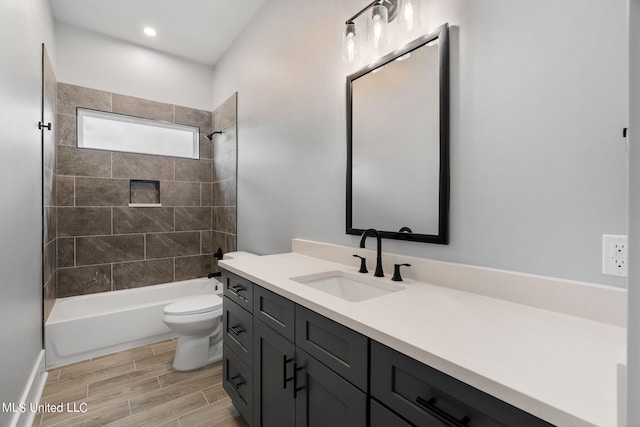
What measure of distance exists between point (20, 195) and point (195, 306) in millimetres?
1258

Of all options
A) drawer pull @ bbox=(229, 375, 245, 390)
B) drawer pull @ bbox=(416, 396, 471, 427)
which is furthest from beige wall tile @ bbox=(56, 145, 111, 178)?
drawer pull @ bbox=(416, 396, 471, 427)

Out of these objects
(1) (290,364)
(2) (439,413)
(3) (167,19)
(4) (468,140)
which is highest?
(3) (167,19)

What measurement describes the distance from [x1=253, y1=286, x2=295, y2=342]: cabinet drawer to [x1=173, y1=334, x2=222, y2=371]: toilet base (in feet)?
3.83

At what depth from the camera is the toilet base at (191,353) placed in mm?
2260

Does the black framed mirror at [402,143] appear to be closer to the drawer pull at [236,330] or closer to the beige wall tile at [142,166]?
the drawer pull at [236,330]

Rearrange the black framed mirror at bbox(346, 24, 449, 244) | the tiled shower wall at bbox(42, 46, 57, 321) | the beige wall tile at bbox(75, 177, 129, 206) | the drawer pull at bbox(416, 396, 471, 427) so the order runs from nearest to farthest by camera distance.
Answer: the drawer pull at bbox(416, 396, 471, 427)
the black framed mirror at bbox(346, 24, 449, 244)
the tiled shower wall at bbox(42, 46, 57, 321)
the beige wall tile at bbox(75, 177, 129, 206)

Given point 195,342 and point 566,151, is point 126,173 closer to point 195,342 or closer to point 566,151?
point 195,342

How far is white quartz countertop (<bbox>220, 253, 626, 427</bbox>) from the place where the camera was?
534 mm

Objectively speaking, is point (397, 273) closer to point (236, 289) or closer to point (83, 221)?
point (236, 289)

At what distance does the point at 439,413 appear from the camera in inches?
26.8

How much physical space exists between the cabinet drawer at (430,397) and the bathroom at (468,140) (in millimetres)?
200

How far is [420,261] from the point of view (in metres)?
1.35

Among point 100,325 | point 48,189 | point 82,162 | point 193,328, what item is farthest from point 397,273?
point 82,162

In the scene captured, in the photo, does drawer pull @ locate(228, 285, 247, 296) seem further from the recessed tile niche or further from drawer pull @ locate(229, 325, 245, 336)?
the recessed tile niche
